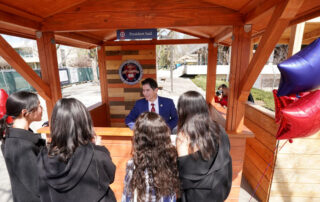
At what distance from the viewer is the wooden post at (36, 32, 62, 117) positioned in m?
2.45

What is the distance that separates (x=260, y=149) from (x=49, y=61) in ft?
11.4

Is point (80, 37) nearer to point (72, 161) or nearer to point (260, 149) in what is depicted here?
point (72, 161)

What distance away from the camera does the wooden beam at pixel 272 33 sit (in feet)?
4.59

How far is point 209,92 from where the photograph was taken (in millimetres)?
4625

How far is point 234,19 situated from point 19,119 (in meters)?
2.44

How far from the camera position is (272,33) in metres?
1.60

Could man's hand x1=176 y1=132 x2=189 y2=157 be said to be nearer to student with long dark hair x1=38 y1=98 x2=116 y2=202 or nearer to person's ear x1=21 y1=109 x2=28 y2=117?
student with long dark hair x1=38 y1=98 x2=116 y2=202

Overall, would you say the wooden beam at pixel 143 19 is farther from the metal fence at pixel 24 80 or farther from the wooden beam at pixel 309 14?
the metal fence at pixel 24 80

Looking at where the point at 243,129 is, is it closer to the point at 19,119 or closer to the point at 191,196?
the point at 191,196

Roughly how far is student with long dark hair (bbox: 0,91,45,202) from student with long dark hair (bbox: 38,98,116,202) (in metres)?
0.21

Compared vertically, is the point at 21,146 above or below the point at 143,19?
below

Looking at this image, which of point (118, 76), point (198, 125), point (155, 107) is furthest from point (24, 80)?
point (198, 125)

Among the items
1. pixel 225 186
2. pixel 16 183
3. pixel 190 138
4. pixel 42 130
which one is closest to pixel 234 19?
pixel 190 138

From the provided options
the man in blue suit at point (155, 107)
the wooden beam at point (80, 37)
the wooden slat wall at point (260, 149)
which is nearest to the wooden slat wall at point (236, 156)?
the wooden slat wall at point (260, 149)
